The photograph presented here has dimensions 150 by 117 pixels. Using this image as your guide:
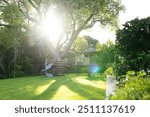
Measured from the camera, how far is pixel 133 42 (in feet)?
33.4

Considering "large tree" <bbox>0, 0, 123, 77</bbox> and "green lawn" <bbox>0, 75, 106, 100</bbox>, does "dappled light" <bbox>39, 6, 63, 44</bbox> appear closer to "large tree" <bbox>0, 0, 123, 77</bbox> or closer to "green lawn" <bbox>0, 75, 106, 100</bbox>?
"large tree" <bbox>0, 0, 123, 77</bbox>

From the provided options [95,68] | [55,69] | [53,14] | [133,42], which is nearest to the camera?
Answer: [133,42]

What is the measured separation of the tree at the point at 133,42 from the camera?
→ 995 centimetres

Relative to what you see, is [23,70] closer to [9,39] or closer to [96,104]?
[9,39]

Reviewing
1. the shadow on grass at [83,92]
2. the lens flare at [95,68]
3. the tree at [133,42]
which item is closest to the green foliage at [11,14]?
the lens flare at [95,68]

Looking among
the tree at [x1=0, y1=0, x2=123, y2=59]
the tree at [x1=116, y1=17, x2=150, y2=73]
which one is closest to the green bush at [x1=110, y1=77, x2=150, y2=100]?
the tree at [x1=116, y1=17, x2=150, y2=73]

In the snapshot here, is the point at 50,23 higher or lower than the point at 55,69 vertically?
higher

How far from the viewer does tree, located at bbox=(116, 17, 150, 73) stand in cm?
995

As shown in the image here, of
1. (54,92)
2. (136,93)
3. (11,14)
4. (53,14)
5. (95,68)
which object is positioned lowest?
(54,92)

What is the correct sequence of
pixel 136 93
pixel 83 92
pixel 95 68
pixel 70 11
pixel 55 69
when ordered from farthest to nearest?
pixel 70 11 → pixel 95 68 → pixel 55 69 → pixel 83 92 → pixel 136 93

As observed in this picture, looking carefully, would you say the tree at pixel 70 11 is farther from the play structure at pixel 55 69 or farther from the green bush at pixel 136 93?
the green bush at pixel 136 93

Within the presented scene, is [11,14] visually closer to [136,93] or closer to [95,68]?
[95,68]

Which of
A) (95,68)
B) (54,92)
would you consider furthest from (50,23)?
(54,92)

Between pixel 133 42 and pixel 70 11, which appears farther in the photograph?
pixel 70 11
